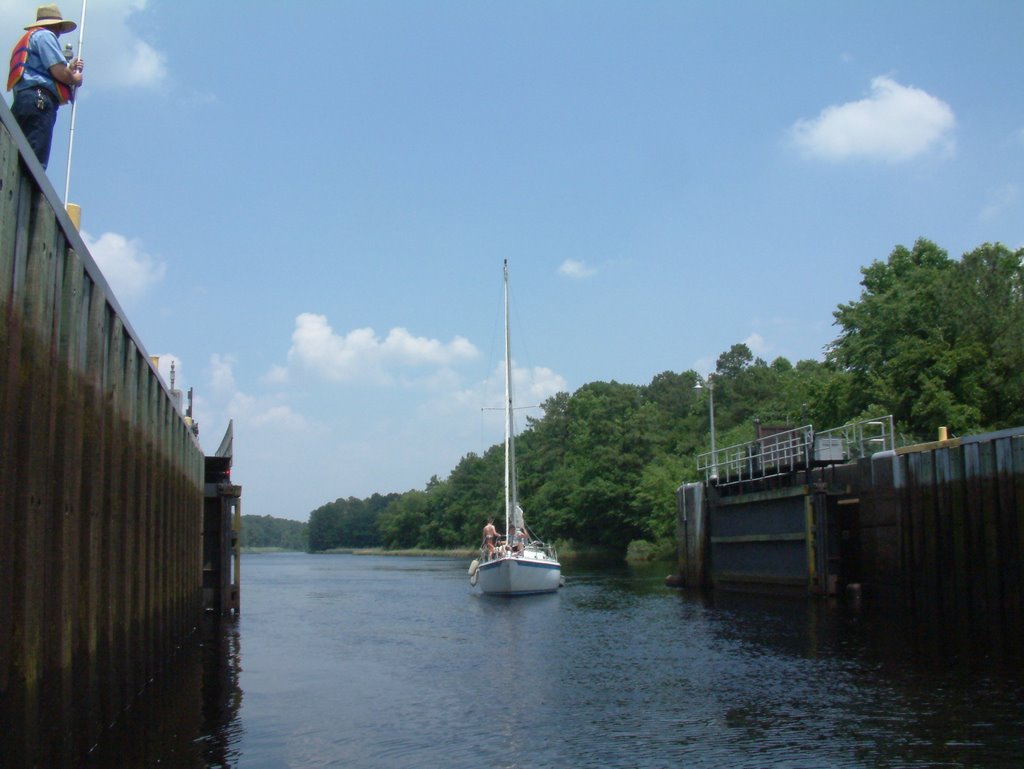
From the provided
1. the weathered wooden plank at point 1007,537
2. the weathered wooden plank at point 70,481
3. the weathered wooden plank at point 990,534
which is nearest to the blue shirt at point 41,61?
the weathered wooden plank at point 70,481

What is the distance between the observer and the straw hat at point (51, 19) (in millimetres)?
10125

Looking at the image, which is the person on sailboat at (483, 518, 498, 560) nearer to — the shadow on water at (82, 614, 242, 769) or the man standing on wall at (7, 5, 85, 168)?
the shadow on water at (82, 614, 242, 769)

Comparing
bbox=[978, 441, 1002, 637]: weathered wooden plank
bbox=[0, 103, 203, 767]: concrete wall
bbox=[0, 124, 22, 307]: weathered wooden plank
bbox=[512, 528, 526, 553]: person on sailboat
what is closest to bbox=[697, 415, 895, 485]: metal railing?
bbox=[978, 441, 1002, 637]: weathered wooden plank

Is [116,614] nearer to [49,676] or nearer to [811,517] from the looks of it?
[49,676]

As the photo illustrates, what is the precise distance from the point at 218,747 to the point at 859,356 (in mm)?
45192

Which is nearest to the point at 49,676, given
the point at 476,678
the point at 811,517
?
the point at 476,678

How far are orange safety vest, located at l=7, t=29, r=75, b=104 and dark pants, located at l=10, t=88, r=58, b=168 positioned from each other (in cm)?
11

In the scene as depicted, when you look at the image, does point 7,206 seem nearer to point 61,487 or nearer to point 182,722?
point 61,487

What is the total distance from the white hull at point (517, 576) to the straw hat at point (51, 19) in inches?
1311

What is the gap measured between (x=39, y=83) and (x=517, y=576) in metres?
34.1

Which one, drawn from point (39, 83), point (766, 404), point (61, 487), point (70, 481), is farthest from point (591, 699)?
point (766, 404)

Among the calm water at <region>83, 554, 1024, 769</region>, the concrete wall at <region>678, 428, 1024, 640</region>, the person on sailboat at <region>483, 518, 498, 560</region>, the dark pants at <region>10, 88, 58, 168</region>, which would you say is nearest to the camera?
the dark pants at <region>10, 88, 58, 168</region>

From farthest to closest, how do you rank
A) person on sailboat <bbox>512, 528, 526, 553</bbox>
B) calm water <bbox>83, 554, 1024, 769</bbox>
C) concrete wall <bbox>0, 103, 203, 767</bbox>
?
person on sailboat <bbox>512, 528, 526, 553</bbox>
calm water <bbox>83, 554, 1024, 769</bbox>
concrete wall <bbox>0, 103, 203, 767</bbox>

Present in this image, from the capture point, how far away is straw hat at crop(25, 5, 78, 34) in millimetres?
10125
